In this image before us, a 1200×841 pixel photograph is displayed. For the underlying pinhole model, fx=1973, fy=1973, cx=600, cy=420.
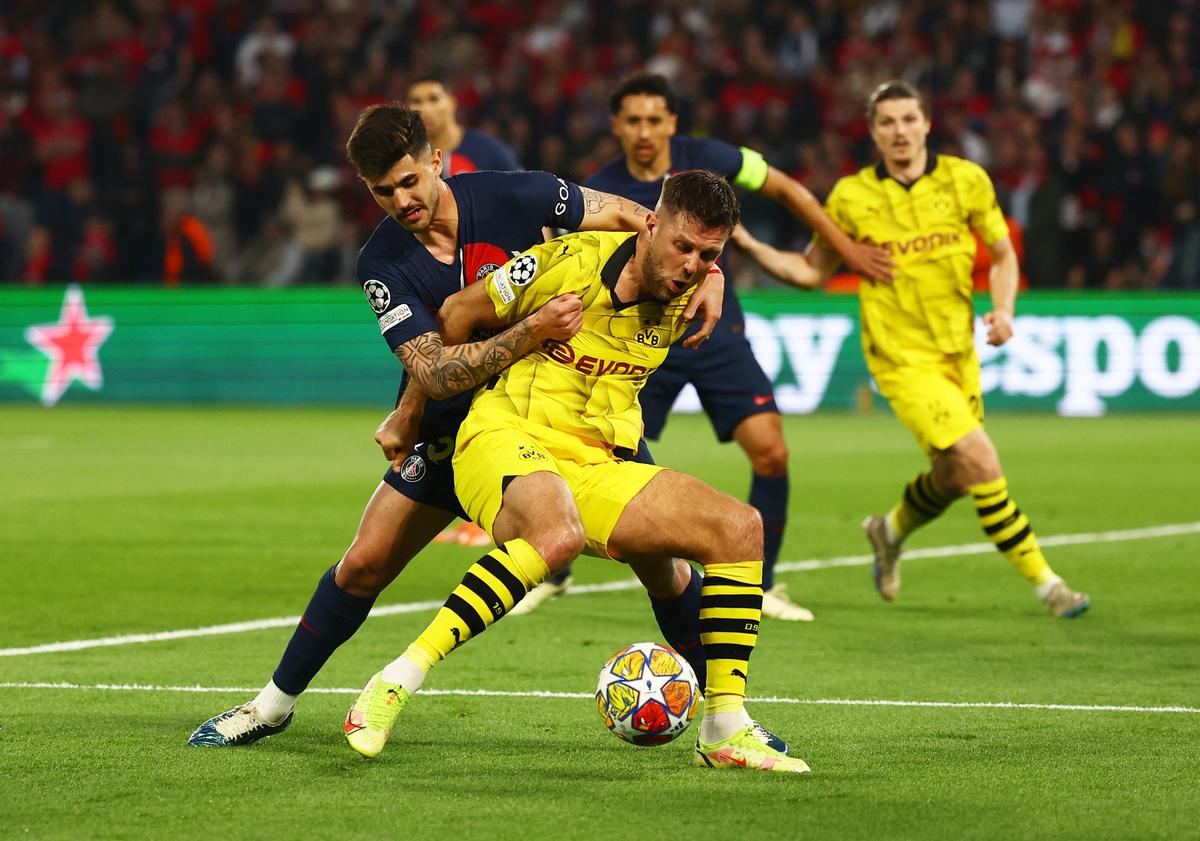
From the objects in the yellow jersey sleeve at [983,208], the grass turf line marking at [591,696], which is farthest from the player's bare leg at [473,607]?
the yellow jersey sleeve at [983,208]

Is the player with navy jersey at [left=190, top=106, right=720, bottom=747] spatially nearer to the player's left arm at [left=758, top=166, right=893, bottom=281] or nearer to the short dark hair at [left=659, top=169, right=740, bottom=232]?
the short dark hair at [left=659, top=169, right=740, bottom=232]

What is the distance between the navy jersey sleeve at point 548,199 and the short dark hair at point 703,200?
740 mm

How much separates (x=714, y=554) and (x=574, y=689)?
1384mm

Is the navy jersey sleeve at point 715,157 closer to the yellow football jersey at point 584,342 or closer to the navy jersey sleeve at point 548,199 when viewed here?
the navy jersey sleeve at point 548,199

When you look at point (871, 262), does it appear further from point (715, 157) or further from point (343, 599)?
point (343, 599)

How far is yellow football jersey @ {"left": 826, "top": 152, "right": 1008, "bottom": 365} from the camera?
9.02 m

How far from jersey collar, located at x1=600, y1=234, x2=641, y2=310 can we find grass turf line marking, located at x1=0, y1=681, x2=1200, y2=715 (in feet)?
4.85

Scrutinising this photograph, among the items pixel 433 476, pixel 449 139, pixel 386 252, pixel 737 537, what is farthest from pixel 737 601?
pixel 449 139

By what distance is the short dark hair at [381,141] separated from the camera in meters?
5.65

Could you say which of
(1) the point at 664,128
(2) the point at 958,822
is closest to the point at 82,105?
(1) the point at 664,128

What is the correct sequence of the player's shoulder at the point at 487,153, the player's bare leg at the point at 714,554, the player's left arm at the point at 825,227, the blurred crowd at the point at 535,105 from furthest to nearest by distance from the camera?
the blurred crowd at the point at 535,105, the player's shoulder at the point at 487,153, the player's left arm at the point at 825,227, the player's bare leg at the point at 714,554

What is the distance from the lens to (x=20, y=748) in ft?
18.2

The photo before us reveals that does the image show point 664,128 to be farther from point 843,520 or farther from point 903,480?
point 903,480

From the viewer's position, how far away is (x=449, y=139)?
10359 mm
